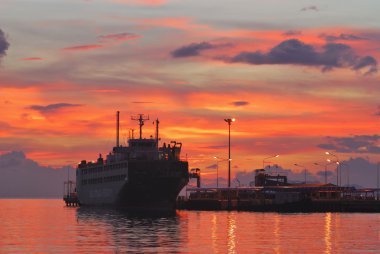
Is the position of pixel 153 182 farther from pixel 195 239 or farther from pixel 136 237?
pixel 195 239

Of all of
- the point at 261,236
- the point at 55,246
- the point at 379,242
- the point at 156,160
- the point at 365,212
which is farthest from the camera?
the point at 365,212

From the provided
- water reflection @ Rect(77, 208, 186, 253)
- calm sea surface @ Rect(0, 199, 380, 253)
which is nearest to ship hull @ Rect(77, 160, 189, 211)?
water reflection @ Rect(77, 208, 186, 253)

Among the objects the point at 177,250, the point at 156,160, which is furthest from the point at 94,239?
the point at 156,160

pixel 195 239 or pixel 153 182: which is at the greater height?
pixel 153 182

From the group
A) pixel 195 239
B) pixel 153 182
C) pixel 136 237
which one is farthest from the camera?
pixel 153 182

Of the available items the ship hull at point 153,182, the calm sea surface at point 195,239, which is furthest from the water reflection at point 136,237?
the ship hull at point 153,182

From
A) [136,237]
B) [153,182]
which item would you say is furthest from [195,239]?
[153,182]

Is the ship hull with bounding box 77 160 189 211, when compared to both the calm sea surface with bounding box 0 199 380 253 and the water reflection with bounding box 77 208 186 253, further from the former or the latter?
the calm sea surface with bounding box 0 199 380 253

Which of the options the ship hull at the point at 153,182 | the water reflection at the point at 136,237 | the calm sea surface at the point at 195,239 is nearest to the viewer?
the calm sea surface at the point at 195,239

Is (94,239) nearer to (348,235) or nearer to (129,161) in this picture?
(348,235)

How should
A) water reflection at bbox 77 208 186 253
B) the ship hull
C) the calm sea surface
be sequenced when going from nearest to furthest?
the calm sea surface, water reflection at bbox 77 208 186 253, the ship hull

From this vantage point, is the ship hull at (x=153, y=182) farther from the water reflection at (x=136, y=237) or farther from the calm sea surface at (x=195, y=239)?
the calm sea surface at (x=195, y=239)

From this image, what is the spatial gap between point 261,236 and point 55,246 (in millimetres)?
25737

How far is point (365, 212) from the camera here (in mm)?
197875
